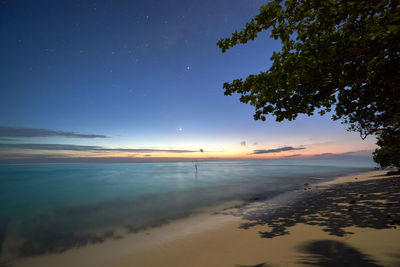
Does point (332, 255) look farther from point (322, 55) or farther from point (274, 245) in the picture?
point (322, 55)

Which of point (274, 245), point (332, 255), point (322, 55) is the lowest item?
point (274, 245)

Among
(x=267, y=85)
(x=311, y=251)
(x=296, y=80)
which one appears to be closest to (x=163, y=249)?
(x=311, y=251)

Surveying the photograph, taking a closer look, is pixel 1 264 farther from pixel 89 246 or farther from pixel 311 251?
pixel 311 251

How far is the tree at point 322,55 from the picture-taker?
4.56 m

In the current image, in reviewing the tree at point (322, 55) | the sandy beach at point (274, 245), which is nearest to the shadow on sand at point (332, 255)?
the sandy beach at point (274, 245)

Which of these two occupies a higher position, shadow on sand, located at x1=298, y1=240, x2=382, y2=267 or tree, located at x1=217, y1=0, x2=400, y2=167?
tree, located at x1=217, y1=0, x2=400, y2=167

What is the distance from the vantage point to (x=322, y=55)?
426 cm

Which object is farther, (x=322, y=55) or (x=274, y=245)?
(x=274, y=245)

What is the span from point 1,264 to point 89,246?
3.13 m

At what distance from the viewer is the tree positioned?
15.0ft

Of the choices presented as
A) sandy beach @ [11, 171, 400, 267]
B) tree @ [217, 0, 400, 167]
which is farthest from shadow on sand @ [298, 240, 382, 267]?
tree @ [217, 0, 400, 167]

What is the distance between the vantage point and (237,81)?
233 inches

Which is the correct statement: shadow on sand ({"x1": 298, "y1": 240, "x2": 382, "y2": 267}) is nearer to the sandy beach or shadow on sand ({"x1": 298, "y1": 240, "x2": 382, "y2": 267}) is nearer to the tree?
the sandy beach

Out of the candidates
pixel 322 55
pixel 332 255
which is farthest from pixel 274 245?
pixel 322 55
